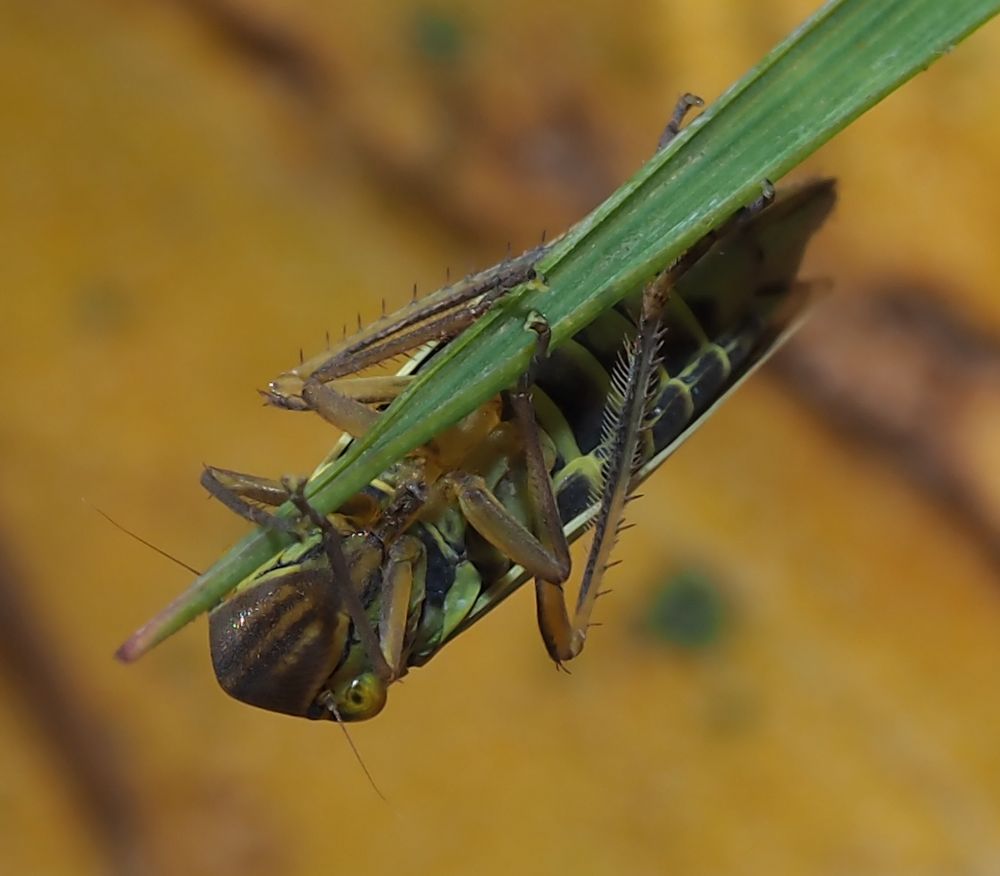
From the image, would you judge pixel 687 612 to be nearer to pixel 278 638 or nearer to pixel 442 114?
pixel 442 114

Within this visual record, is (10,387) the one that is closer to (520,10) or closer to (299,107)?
(299,107)

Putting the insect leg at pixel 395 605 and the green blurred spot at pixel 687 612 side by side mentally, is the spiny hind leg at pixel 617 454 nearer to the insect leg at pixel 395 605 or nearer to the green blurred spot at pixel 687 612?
the insect leg at pixel 395 605

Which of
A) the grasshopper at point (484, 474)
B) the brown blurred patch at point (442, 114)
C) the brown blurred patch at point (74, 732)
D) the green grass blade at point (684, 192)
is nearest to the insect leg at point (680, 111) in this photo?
the grasshopper at point (484, 474)

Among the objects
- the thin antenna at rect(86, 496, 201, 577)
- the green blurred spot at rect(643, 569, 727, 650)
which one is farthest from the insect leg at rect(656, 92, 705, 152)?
the green blurred spot at rect(643, 569, 727, 650)

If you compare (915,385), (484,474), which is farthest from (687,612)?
(484,474)

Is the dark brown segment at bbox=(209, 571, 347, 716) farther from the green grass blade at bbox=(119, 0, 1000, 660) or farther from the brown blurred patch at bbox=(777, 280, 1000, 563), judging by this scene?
the brown blurred patch at bbox=(777, 280, 1000, 563)

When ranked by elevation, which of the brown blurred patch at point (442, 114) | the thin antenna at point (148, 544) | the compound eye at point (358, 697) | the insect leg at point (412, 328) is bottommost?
the compound eye at point (358, 697)
